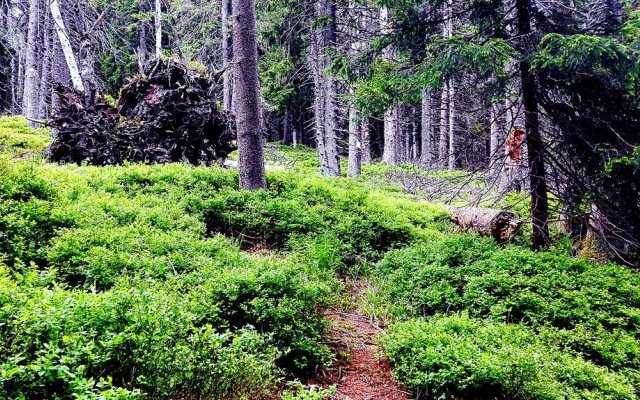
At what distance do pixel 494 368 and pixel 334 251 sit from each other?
3506 mm

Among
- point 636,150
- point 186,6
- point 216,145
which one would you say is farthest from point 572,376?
point 186,6

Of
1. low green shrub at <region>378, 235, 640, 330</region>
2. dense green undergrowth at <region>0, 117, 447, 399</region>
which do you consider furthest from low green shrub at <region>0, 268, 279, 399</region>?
low green shrub at <region>378, 235, 640, 330</region>

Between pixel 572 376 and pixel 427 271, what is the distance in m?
2.40

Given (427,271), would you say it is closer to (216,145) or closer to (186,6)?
(216,145)

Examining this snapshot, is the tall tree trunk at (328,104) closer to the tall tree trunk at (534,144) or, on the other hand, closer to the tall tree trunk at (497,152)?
the tall tree trunk at (497,152)

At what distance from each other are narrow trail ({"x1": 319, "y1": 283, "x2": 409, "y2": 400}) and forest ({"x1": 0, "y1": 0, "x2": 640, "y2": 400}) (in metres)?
0.03

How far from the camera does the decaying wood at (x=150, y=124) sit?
946 cm

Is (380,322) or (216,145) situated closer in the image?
(380,322)

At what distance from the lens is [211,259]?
500 cm

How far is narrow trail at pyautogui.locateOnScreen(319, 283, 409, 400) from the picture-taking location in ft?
12.7

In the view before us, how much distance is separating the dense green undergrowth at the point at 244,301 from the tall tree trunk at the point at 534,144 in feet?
3.04

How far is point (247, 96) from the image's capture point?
793cm

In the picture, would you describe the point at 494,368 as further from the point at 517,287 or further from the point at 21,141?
the point at 21,141

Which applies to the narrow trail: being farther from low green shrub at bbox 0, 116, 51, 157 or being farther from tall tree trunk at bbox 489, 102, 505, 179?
low green shrub at bbox 0, 116, 51, 157
